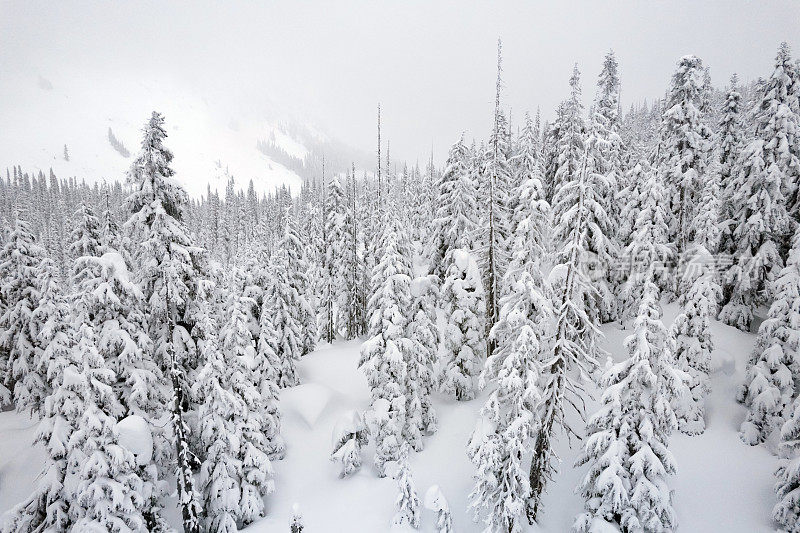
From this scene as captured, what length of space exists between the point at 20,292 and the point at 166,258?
57.8 ft

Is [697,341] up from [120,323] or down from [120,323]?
down

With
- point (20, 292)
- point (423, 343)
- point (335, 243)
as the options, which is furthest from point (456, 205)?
point (20, 292)

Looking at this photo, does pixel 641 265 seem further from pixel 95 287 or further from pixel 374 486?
pixel 95 287

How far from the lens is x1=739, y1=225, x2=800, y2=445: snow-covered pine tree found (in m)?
20.0

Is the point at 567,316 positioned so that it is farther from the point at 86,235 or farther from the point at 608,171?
the point at 86,235

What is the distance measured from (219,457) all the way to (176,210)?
11.5 metres

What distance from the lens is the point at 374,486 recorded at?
22.1m

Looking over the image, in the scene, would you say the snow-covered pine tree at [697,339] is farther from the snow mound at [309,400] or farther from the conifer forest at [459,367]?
the snow mound at [309,400]

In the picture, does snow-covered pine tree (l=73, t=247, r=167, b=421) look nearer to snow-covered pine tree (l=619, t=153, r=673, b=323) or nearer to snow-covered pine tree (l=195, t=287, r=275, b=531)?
snow-covered pine tree (l=195, t=287, r=275, b=531)

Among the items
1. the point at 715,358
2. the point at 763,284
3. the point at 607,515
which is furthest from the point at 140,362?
the point at 763,284

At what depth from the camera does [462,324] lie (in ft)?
83.9

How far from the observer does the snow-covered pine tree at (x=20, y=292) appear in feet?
83.7

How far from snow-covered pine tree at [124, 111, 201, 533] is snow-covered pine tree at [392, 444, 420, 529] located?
888 cm

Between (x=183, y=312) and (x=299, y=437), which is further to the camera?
(x=299, y=437)
